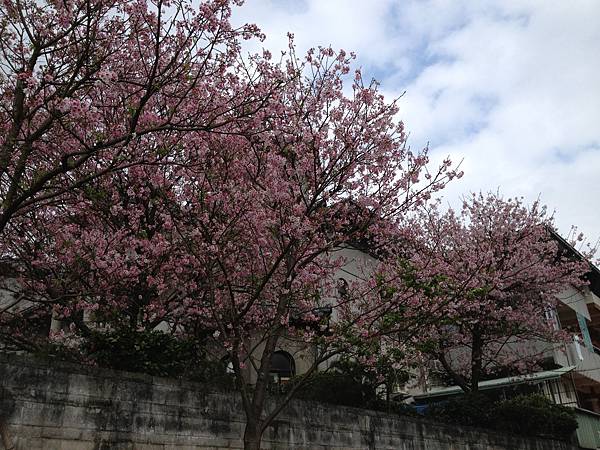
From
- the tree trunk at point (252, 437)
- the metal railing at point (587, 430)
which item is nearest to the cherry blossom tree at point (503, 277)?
the metal railing at point (587, 430)

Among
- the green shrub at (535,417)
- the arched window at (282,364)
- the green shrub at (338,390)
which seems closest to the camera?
the green shrub at (338,390)

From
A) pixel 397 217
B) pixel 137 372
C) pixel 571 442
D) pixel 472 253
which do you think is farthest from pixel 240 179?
pixel 571 442

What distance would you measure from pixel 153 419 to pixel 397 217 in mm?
5735

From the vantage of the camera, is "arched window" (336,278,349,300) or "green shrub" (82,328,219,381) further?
"arched window" (336,278,349,300)

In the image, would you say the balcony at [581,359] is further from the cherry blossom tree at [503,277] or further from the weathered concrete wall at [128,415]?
the weathered concrete wall at [128,415]

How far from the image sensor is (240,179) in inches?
385

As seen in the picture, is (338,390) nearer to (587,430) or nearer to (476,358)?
(476,358)

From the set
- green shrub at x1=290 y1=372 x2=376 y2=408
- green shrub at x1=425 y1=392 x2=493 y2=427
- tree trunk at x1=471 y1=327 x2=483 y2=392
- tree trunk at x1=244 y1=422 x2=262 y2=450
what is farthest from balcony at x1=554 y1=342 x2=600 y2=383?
tree trunk at x1=244 y1=422 x2=262 y2=450

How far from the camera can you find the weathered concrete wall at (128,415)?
22.7 ft

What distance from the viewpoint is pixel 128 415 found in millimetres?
7887

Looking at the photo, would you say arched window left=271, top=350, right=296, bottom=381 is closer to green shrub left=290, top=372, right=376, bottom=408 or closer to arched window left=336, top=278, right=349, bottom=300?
green shrub left=290, top=372, right=376, bottom=408

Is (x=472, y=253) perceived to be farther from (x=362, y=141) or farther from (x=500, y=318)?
(x=362, y=141)

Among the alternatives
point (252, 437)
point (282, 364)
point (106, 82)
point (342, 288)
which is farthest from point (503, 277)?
point (106, 82)

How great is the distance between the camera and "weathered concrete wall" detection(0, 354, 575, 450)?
273 inches
